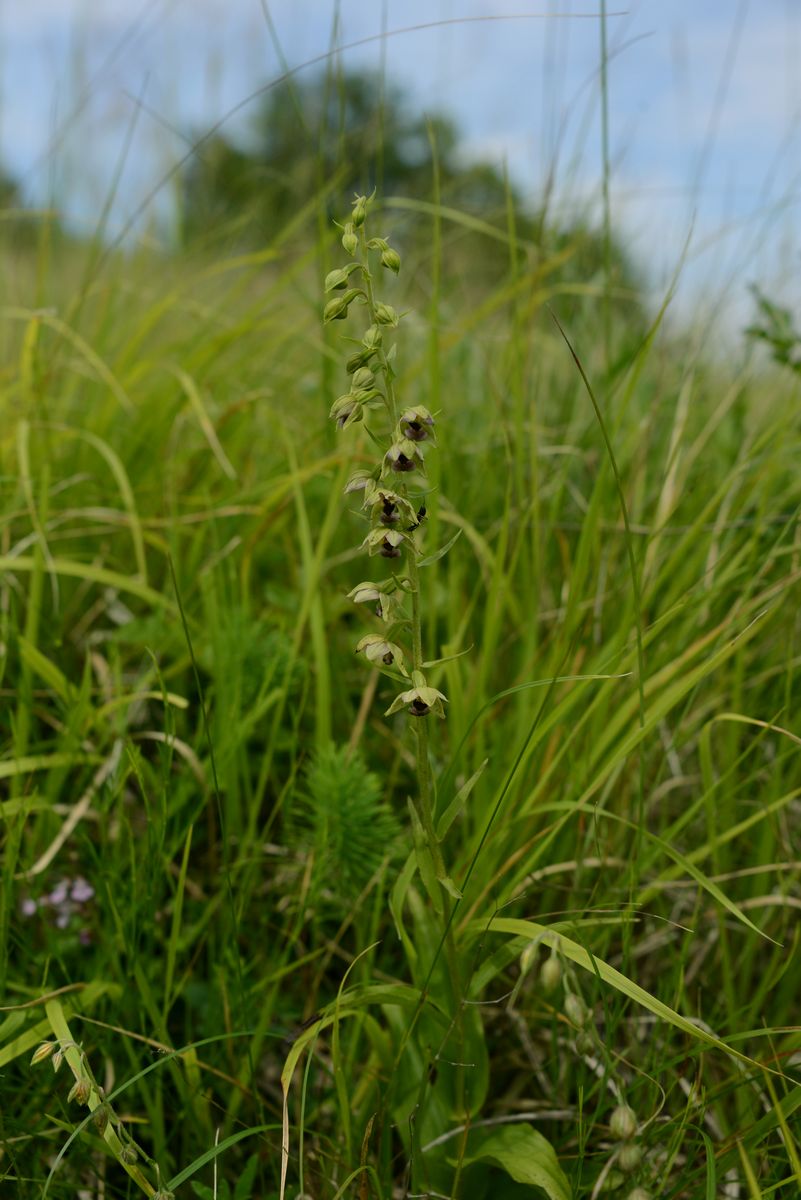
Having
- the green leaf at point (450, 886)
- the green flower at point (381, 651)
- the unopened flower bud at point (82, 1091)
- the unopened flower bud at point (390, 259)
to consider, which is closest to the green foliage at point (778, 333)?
the unopened flower bud at point (390, 259)

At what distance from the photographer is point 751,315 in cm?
292

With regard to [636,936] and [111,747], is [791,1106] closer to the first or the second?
[636,936]

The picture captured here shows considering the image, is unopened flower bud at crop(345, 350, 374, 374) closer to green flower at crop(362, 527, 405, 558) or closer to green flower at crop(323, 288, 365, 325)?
green flower at crop(323, 288, 365, 325)

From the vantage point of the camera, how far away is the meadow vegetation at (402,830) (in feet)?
4.10

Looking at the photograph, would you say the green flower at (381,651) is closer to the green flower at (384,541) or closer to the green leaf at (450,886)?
the green flower at (384,541)

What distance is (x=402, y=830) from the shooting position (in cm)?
169

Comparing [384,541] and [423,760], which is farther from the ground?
[384,541]

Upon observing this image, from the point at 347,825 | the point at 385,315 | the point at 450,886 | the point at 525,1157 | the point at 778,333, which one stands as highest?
the point at 778,333

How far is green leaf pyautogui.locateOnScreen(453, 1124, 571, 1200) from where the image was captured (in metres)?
1.18

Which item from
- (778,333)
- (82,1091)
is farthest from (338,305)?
(778,333)

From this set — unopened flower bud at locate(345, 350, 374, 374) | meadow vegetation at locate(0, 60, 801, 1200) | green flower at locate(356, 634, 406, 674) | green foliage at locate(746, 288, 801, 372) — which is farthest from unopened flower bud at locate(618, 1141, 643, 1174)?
green foliage at locate(746, 288, 801, 372)

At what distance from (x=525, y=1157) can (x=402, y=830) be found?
0.57m

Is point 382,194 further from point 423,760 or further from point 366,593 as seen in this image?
point 423,760

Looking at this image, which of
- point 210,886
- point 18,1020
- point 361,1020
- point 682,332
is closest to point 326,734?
point 210,886
